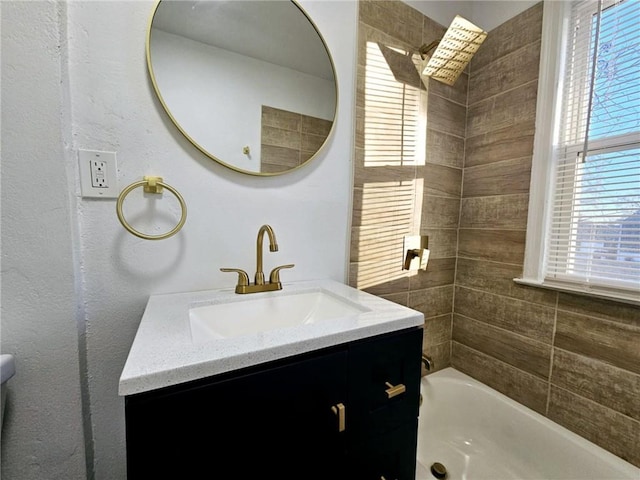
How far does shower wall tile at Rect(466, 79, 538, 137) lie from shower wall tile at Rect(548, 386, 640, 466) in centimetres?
132

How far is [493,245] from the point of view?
4.83 feet

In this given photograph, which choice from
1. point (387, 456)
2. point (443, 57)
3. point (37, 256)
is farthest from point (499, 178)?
point (37, 256)

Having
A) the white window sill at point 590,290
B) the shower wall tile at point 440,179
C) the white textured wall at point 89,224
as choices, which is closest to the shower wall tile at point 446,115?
the shower wall tile at point 440,179

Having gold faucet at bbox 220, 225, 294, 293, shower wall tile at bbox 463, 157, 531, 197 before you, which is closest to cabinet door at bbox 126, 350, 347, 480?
gold faucet at bbox 220, 225, 294, 293

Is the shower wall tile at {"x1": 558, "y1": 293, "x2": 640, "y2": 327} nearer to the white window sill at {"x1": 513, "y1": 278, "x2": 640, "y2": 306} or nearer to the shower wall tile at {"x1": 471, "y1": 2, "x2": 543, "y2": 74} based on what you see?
the white window sill at {"x1": 513, "y1": 278, "x2": 640, "y2": 306}

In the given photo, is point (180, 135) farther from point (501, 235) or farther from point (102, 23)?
point (501, 235)

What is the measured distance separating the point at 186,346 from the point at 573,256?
155 centimetres

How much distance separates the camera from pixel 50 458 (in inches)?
28.5

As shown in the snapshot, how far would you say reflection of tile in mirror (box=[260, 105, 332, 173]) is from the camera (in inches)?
40.5

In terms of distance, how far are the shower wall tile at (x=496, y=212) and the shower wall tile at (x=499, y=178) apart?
0.03 meters

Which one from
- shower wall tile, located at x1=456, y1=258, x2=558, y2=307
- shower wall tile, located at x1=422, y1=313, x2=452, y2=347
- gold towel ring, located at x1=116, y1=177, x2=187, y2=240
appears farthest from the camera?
shower wall tile, located at x1=422, y1=313, x2=452, y2=347

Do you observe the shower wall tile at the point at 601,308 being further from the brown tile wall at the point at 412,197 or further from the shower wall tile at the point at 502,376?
the brown tile wall at the point at 412,197

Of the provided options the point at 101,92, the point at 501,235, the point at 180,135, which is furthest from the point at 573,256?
the point at 101,92

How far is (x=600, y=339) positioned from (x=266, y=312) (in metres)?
1.36
